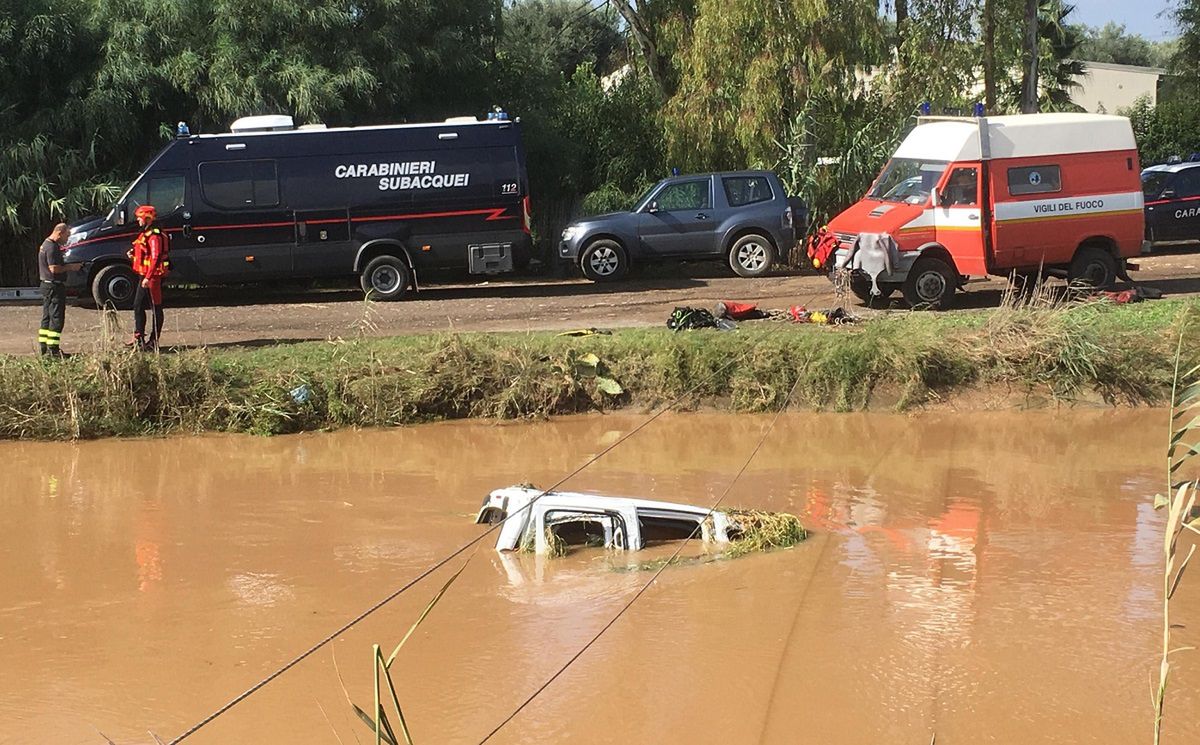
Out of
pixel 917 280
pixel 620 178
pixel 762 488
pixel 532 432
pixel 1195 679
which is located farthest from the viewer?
pixel 620 178

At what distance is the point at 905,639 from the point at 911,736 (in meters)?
1.14

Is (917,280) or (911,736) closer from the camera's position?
(911,736)

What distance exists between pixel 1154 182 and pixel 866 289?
28.6ft

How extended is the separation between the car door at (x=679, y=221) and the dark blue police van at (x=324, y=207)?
2.02 meters

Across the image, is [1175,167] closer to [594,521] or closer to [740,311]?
[740,311]

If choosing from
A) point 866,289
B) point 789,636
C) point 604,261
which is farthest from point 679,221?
point 789,636

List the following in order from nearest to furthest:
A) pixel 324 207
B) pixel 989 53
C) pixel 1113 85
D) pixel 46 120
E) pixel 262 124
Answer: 1. pixel 262 124
2. pixel 324 207
3. pixel 46 120
4. pixel 989 53
5. pixel 1113 85

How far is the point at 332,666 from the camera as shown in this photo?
6758mm

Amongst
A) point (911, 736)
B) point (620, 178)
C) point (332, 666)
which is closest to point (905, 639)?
point (911, 736)

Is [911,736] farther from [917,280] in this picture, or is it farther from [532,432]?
[917,280]

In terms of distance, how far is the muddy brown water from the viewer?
621 cm

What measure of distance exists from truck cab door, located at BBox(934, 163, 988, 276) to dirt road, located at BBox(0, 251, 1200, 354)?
103 cm

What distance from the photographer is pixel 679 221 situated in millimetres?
18328

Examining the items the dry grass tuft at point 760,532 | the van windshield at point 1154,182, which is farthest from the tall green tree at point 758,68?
the dry grass tuft at point 760,532
